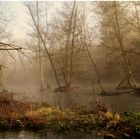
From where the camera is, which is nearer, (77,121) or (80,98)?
(77,121)

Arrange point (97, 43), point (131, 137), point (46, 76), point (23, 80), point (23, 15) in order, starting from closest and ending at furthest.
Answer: point (131, 137) → point (23, 80) → point (23, 15) → point (97, 43) → point (46, 76)

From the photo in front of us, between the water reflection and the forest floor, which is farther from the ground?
the water reflection

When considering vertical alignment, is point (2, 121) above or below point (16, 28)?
below

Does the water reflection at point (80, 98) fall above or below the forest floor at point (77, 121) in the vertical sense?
above

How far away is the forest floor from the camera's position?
10.7 metres

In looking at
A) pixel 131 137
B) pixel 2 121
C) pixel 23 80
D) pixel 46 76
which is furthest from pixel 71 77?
pixel 131 137

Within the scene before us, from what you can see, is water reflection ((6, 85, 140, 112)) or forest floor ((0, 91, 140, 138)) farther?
water reflection ((6, 85, 140, 112))

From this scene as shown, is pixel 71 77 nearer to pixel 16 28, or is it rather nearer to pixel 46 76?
pixel 46 76

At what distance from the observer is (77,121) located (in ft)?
37.8

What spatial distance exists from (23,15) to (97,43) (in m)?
4.69

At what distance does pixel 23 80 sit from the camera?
703 inches

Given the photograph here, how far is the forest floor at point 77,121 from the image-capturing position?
10.7 m

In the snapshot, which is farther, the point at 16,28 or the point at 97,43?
the point at 97,43

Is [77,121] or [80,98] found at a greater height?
[80,98]
